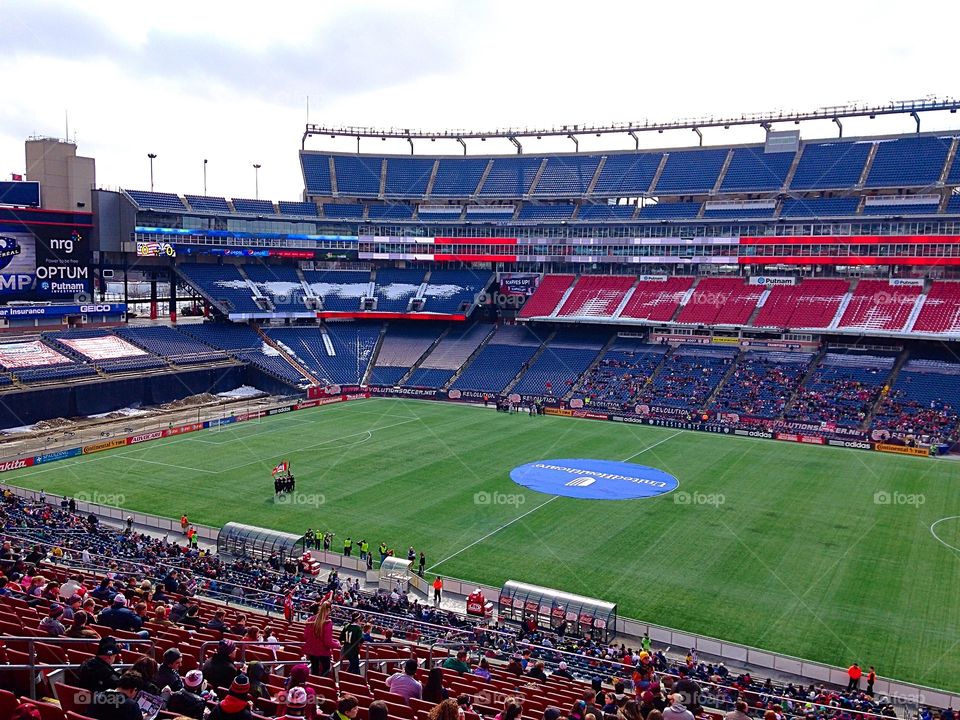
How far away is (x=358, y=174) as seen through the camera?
318 ft

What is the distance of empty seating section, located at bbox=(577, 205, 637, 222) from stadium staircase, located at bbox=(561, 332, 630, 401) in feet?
44.2

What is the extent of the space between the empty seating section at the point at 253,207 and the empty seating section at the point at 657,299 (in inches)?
1646

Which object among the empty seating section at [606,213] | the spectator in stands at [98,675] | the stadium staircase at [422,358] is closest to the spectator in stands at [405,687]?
the spectator in stands at [98,675]

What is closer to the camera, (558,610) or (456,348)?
(558,610)

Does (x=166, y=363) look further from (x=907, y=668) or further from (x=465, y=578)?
(x=907, y=668)

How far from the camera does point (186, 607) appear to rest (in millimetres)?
16984

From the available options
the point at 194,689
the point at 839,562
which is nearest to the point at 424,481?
the point at 839,562

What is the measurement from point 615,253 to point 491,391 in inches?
863

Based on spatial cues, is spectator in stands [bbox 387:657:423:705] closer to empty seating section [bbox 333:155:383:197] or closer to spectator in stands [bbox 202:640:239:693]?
spectator in stands [bbox 202:640:239:693]

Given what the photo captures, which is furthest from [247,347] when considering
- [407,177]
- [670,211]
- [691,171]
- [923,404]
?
[923,404]

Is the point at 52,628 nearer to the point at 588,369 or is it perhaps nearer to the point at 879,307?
the point at 588,369

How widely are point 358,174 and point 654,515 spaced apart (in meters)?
69.5

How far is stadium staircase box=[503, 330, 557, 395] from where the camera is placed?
73.8 meters

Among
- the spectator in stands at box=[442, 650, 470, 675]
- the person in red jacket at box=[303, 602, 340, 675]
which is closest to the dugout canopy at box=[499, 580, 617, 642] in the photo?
the spectator in stands at box=[442, 650, 470, 675]
